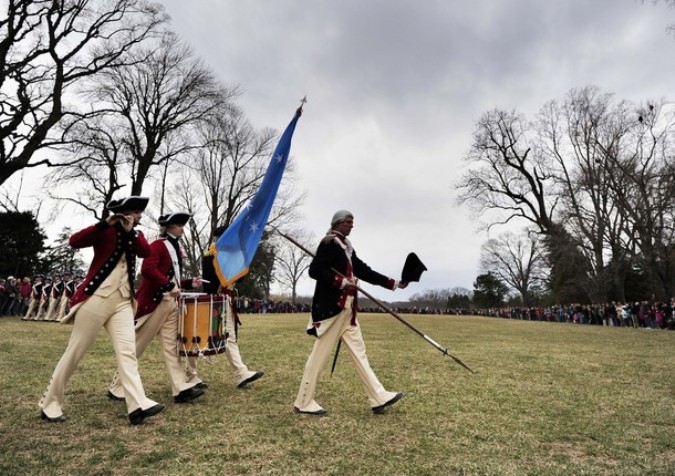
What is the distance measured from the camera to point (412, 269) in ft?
16.6

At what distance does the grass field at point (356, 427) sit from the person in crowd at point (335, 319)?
0.65 feet

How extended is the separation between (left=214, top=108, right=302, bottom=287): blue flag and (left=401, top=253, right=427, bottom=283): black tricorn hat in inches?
73.2

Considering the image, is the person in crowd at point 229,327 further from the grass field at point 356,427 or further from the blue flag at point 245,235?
the blue flag at point 245,235

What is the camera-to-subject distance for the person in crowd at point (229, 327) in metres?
5.63

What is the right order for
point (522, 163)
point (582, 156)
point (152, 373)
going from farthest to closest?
1. point (522, 163)
2. point (582, 156)
3. point (152, 373)

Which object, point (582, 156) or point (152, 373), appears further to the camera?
point (582, 156)

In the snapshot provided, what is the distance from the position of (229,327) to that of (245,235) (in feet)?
4.36

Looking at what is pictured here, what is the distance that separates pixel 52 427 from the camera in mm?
3789

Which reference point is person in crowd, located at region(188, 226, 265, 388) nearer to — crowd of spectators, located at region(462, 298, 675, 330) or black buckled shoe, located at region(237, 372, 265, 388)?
black buckled shoe, located at region(237, 372, 265, 388)

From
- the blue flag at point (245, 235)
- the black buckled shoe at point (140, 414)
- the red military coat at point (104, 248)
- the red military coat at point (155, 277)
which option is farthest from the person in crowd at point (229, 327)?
the black buckled shoe at point (140, 414)

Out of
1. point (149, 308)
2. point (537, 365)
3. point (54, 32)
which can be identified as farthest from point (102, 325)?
point (54, 32)

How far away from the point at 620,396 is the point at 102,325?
607 centimetres

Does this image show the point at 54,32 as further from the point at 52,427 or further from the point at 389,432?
the point at 389,432

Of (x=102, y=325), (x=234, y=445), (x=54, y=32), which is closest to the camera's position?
(x=234, y=445)
